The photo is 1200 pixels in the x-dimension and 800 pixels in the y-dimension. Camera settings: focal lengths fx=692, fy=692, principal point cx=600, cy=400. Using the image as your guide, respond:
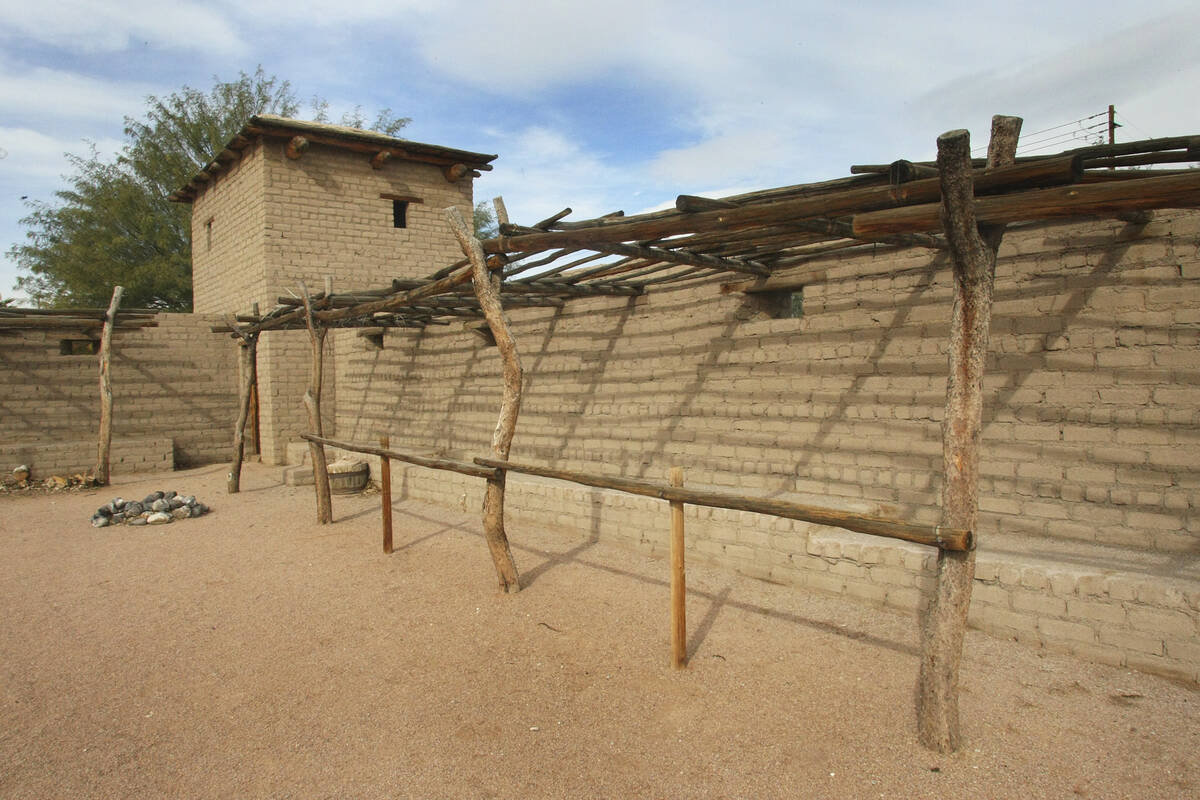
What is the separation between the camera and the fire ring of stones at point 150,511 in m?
8.40

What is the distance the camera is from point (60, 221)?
2036 centimetres

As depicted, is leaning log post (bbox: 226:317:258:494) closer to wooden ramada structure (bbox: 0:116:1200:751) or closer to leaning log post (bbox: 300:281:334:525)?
wooden ramada structure (bbox: 0:116:1200:751)

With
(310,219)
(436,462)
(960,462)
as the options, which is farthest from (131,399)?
(960,462)

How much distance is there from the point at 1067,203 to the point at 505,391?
12.3ft

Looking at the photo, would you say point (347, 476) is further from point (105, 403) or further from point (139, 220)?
point (139, 220)

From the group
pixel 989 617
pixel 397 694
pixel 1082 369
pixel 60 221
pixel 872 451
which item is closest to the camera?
pixel 397 694

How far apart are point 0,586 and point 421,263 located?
8.86 meters

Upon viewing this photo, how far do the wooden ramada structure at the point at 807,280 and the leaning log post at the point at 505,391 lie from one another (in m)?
0.01

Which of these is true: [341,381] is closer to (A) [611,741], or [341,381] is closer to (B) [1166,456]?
(A) [611,741]

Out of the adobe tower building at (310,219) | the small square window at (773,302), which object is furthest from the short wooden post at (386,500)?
the adobe tower building at (310,219)

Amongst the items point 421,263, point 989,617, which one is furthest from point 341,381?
point 989,617

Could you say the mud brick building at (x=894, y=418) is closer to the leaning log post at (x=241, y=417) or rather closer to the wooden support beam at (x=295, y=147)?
the leaning log post at (x=241, y=417)

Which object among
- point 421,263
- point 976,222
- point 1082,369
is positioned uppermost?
point 421,263

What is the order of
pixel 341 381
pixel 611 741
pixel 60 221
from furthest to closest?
pixel 60 221 → pixel 341 381 → pixel 611 741
